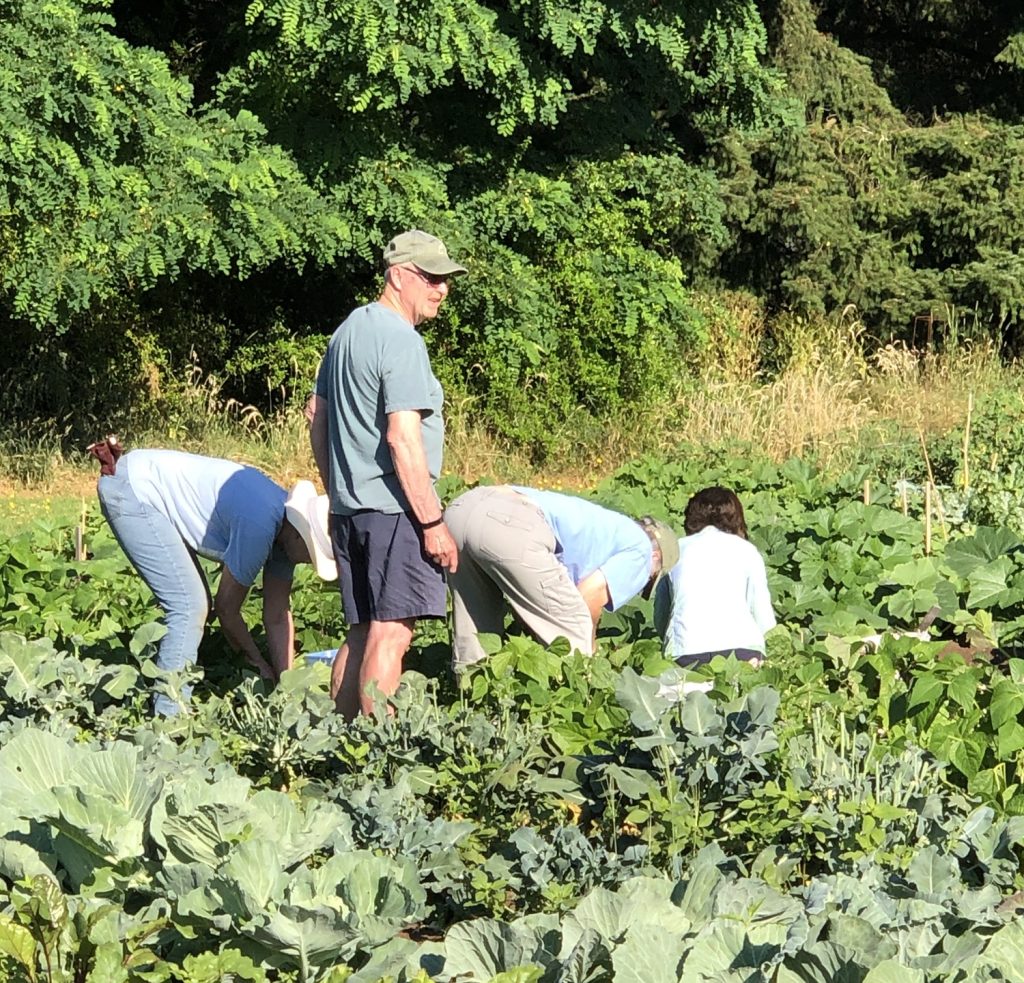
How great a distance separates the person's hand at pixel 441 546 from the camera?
185 inches

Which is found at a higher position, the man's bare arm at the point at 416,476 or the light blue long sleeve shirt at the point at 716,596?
the man's bare arm at the point at 416,476

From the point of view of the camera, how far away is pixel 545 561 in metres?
4.80

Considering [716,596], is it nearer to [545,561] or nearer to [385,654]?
[545,561]

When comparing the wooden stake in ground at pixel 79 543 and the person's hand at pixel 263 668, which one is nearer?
the person's hand at pixel 263 668

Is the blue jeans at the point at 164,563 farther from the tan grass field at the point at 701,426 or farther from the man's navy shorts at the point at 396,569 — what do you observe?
the tan grass field at the point at 701,426

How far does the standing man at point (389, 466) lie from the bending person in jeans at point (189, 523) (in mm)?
255

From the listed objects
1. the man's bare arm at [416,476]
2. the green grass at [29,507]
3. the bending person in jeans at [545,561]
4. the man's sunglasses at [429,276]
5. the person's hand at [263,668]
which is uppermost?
the man's sunglasses at [429,276]

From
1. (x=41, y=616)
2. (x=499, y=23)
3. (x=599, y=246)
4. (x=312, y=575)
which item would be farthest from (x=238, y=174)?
(x=41, y=616)

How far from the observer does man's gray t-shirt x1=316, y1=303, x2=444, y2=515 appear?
469 centimetres

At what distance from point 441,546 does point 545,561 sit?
1.14 feet

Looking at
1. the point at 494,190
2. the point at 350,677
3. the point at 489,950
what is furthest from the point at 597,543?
the point at 494,190

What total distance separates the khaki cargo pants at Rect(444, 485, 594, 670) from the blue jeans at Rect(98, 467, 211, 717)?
0.95m

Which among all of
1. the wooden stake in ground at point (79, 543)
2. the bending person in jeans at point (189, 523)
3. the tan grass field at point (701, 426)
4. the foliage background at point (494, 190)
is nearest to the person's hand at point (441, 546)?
the bending person in jeans at point (189, 523)

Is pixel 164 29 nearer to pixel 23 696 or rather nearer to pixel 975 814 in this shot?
pixel 23 696
